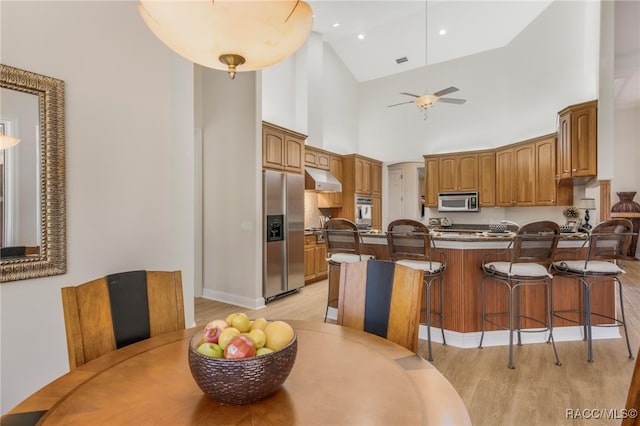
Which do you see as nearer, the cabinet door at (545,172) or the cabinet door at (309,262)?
the cabinet door at (545,172)

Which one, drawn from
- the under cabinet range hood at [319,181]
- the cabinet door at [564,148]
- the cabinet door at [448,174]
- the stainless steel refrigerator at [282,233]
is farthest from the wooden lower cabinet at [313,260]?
the cabinet door at [564,148]

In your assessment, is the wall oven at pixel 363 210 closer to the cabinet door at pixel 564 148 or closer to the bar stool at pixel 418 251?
the cabinet door at pixel 564 148

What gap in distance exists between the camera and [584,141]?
13.4 ft

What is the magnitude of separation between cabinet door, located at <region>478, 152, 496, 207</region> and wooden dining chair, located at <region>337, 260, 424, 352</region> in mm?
5618

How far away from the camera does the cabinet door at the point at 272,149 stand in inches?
173

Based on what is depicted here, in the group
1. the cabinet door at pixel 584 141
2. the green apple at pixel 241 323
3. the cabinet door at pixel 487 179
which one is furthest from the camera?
the cabinet door at pixel 487 179

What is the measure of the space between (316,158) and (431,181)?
2.68 m

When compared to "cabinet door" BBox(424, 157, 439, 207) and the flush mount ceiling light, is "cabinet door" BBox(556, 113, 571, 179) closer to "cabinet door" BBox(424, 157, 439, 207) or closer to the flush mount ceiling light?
"cabinet door" BBox(424, 157, 439, 207)

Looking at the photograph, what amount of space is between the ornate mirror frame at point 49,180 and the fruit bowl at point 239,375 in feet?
5.29

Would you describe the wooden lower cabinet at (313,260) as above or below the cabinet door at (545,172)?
below

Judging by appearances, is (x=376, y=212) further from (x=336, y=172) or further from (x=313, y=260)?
(x=313, y=260)

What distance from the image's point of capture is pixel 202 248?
4.73 m

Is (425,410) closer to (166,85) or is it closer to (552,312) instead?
(166,85)

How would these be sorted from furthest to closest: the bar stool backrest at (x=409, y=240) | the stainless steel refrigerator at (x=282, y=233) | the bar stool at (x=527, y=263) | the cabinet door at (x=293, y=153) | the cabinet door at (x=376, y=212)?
1. the cabinet door at (x=376, y=212)
2. the cabinet door at (x=293, y=153)
3. the stainless steel refrigerator at (x=282, y=233)
4. the bar stool backrest at (x=409, y=240)
5. the bar stool at (x=527, y=263)
